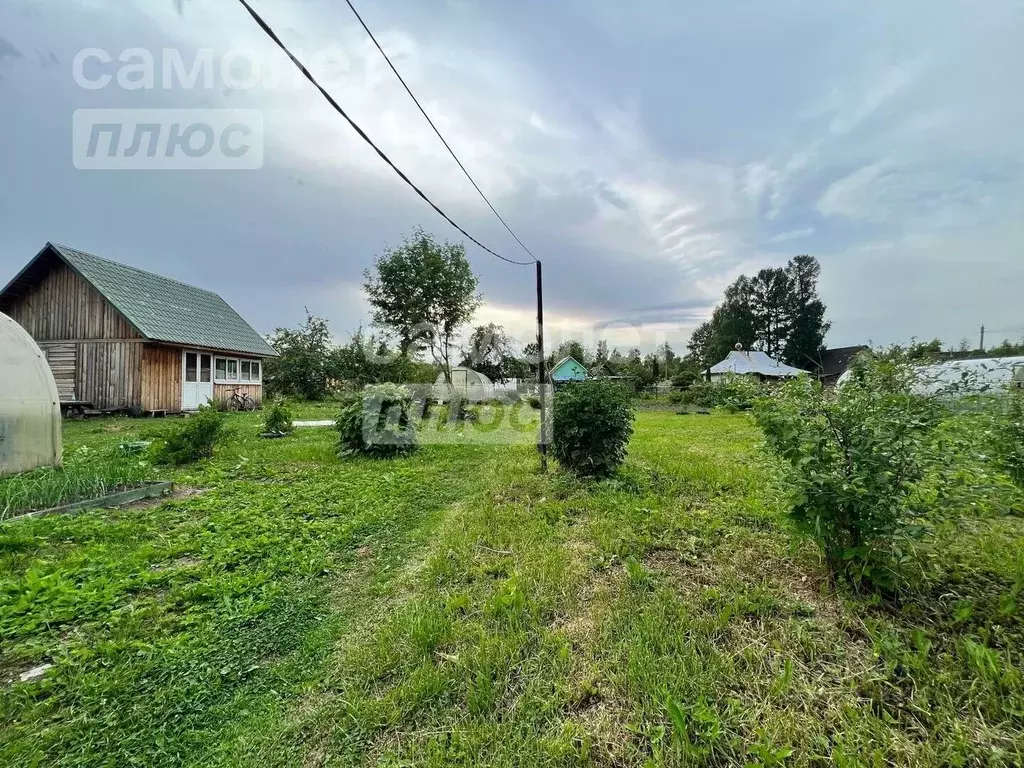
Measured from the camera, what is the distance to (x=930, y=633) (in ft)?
6.18

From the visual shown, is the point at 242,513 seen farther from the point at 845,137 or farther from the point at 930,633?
the point at 845,137

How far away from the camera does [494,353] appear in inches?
1344

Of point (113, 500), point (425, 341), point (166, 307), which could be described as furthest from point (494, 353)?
point (113, 500)

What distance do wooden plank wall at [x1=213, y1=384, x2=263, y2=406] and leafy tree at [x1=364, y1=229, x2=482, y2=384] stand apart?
629 cm

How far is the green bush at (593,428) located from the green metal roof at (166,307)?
13.7 metres

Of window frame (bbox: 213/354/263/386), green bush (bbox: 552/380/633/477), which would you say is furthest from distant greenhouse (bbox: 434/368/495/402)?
green bush (bbox: 552/380/633/477)

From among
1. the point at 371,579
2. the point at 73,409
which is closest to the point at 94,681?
the point at 371,579

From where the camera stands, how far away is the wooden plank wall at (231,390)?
48.7 feet

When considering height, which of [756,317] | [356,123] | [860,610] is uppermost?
[756,317]

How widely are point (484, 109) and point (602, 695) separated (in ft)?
20.6

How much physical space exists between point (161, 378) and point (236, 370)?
3.12 metres

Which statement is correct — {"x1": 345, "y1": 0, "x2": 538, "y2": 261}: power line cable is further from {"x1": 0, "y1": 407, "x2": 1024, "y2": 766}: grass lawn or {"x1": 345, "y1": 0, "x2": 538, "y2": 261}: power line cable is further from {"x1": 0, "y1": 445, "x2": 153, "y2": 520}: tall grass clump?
{"x1": 0, "y1": 445, "x2": 153, "y2": 520}: tall grass clump

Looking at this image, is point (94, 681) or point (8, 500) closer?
point (94, 681)

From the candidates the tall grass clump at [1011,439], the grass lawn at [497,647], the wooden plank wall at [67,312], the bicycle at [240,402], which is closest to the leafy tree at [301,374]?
the bicycle at [240,402]
